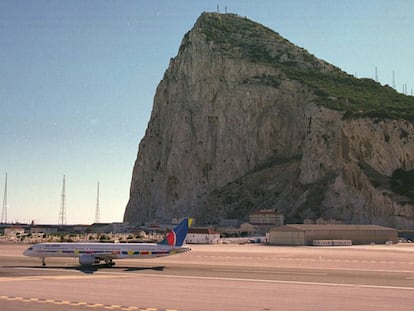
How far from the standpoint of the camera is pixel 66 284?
39156 millimetres

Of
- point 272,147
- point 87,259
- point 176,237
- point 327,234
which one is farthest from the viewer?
point 272,147

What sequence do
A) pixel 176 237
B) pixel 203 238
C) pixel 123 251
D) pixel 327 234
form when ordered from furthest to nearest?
pixel 203 238 → pixel 327 234 → pixel 176 237 → pixel 123 251

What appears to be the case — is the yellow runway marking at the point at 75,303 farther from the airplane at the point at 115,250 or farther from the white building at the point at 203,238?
the white building at the point at 203,238

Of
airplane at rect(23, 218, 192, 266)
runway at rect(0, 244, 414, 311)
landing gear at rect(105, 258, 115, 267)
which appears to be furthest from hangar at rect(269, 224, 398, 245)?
landing gear at rect(105, 258, 115, 267)

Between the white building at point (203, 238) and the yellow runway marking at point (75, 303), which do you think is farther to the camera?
the white building at point (203, 238)

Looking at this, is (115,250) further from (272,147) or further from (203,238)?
(272,147)

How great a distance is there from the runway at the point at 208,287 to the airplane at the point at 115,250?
42.1 inches

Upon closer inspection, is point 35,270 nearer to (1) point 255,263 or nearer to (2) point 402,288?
(1) point 255,263

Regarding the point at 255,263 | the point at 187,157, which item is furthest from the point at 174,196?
the point at 255,263

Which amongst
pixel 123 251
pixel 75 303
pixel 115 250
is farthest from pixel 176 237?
pixel 75 303

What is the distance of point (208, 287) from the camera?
125 ft

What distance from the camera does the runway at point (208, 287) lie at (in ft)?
99.3

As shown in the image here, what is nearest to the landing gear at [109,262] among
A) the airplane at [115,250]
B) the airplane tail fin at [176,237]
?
the airplane at [115,250]

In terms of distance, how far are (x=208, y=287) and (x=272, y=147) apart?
464 ft
